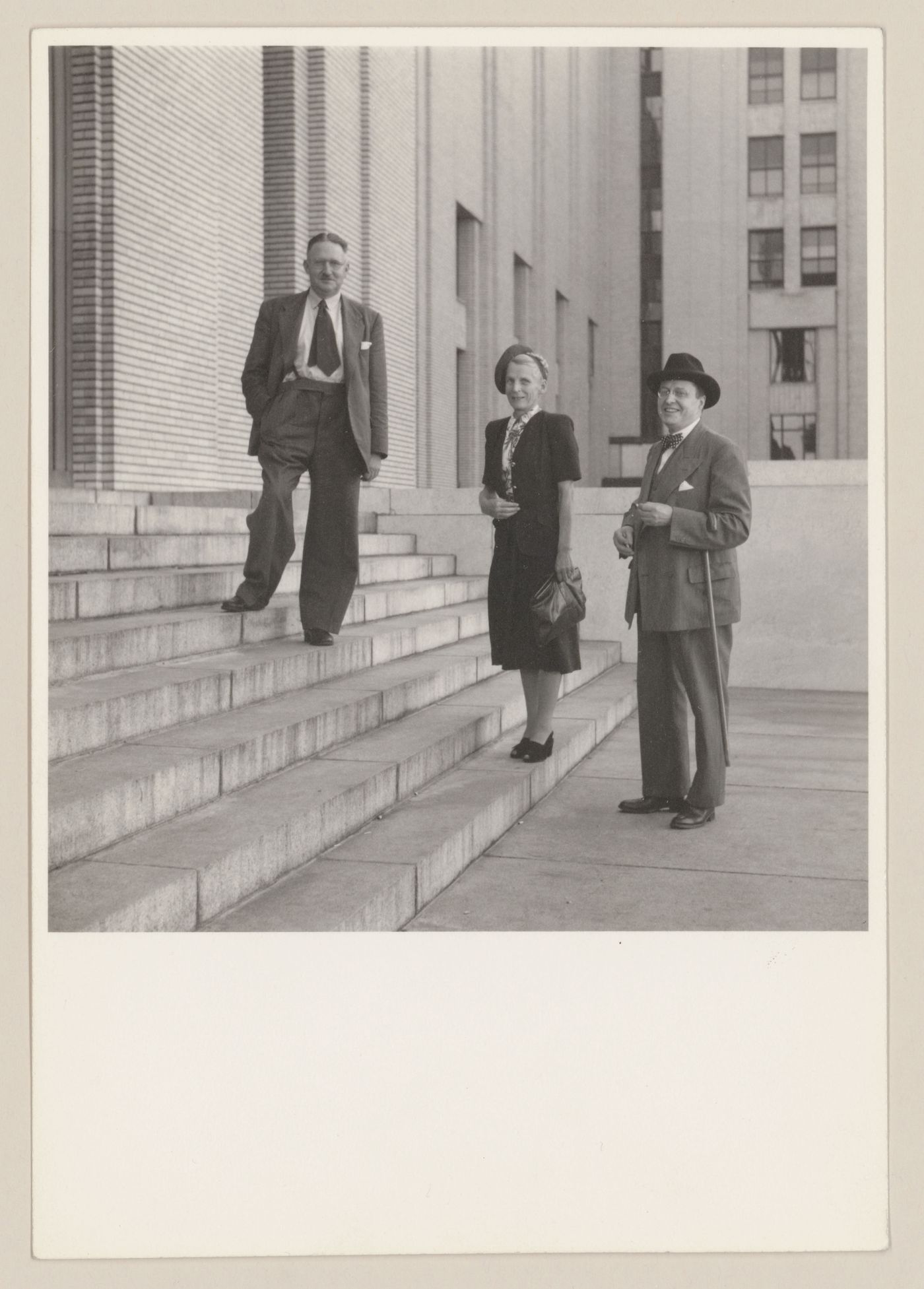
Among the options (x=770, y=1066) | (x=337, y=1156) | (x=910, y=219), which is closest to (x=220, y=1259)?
(x=337, y=1156)

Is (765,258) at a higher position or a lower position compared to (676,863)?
higher

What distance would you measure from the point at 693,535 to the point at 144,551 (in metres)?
3.17

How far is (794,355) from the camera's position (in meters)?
31.7

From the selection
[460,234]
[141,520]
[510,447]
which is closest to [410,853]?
[510,447]

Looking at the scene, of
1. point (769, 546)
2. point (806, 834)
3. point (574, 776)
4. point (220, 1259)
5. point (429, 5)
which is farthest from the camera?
point (769, 546)

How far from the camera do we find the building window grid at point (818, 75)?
31.2 meters

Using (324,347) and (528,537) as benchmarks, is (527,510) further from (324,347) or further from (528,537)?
(324,347)

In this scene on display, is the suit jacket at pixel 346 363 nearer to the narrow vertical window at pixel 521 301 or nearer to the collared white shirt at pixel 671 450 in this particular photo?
the collared white shirt at pixel 671 450

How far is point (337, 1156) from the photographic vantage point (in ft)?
10.4

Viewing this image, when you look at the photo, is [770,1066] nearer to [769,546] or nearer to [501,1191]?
[501,1191]

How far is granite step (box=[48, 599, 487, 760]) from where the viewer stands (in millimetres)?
4062

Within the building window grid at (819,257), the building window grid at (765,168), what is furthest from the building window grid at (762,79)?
the building window grid at (819,257)

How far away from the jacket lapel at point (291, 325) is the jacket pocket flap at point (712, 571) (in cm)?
242

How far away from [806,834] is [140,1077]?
312cm
